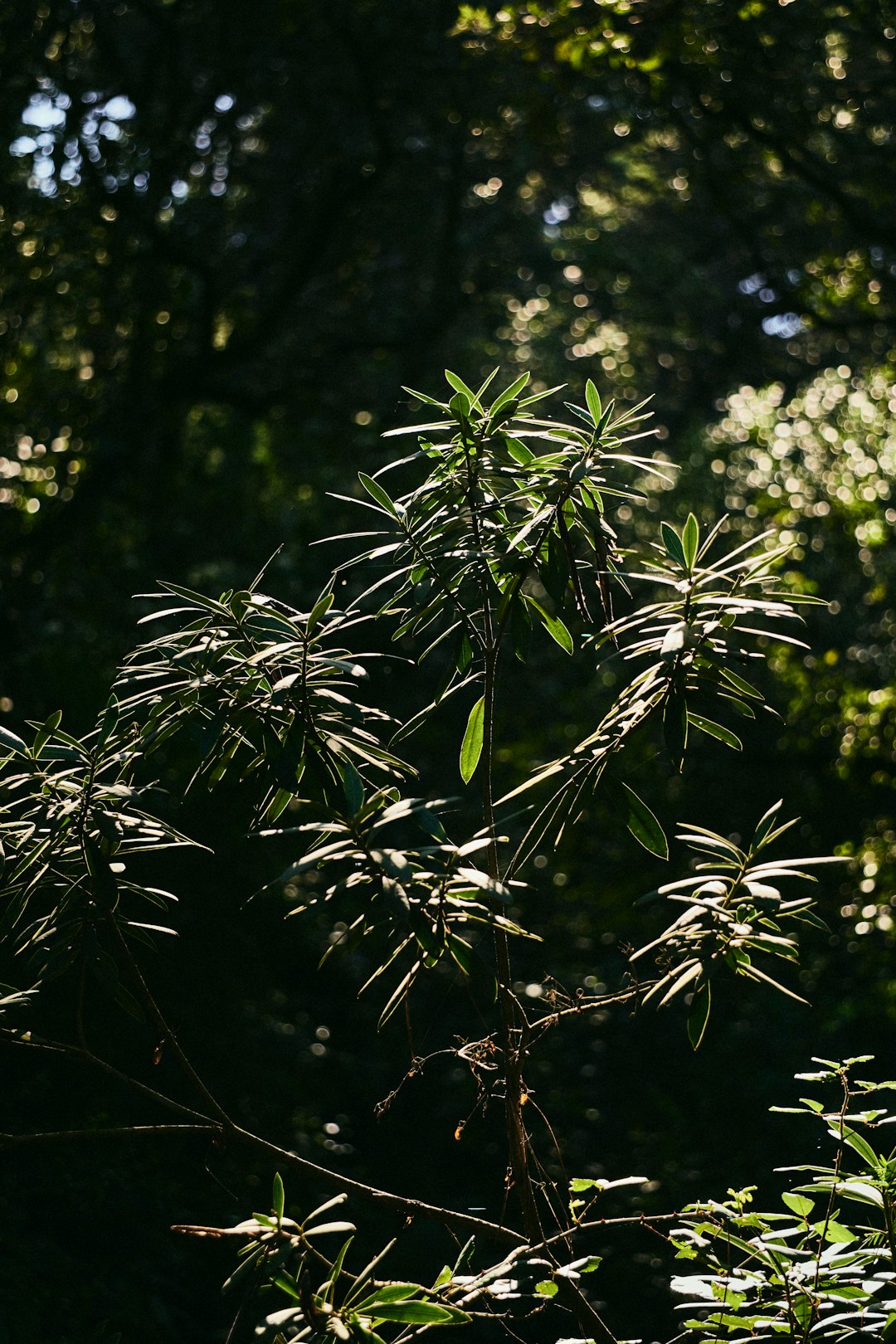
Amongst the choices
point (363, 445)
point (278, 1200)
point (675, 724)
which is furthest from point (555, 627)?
point (363, 445)

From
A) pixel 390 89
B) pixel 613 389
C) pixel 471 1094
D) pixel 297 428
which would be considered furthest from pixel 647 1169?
pixel 613 389

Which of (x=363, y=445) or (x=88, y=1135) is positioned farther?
(x=363, y=445)

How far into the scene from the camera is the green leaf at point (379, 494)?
2053 millimetres

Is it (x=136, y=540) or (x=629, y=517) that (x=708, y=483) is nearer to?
(x=629, y=517)

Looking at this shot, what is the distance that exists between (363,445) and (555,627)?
6.15 m

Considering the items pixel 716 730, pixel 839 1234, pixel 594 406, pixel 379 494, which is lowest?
pixel 839 1234

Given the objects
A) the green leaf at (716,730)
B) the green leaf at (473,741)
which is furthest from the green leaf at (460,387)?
the green leaf at (716,730)

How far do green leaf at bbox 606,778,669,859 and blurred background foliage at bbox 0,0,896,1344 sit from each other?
6.31ft

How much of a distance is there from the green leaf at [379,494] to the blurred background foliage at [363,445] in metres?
2.08

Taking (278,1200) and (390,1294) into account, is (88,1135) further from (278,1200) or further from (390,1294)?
(390,1294)

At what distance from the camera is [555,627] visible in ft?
7.16

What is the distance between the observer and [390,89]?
26.0 feet

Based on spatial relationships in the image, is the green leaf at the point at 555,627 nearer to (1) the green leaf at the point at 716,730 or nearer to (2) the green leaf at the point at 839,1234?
(1) the green leaf at the point at 716,730

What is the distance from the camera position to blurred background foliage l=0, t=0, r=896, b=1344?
4688 mm
